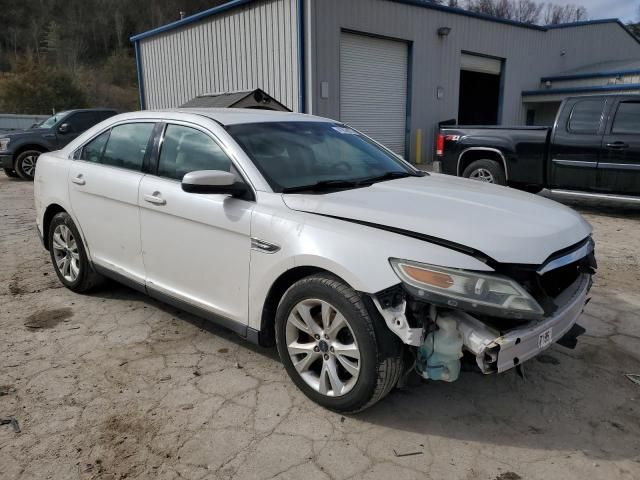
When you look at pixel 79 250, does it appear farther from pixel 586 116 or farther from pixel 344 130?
pixel 586 116

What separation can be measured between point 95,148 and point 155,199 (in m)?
1.22

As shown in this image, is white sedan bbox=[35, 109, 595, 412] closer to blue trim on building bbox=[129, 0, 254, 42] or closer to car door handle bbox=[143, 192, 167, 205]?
car door handle bbox=[143, 192, 167, 205]

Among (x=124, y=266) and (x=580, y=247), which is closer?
(x=580, y=247)

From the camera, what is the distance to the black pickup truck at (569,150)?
7.42m

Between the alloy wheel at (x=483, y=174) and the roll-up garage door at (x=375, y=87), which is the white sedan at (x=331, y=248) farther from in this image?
the roll-up garage door at (x=375, y=87)

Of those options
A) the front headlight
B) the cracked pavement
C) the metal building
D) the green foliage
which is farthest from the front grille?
the green foliage

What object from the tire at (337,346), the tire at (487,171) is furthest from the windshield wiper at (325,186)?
the tire at (487,171)

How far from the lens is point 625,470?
7.82 feet

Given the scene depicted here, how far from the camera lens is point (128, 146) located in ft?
13.1

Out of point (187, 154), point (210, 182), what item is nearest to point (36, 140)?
point (187, 154)

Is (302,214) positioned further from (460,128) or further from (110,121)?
(460,128)

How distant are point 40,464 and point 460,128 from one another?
8.23 m

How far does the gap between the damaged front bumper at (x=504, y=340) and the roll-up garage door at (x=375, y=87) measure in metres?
12.2

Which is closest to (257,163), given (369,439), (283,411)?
(283,411)
